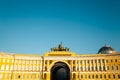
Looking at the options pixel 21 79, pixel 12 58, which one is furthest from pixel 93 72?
pixel 12 58

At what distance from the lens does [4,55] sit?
229ft

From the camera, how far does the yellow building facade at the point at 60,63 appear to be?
229ft

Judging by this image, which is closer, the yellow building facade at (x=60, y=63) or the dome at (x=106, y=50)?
the yellow building facade at (x=60, y=63)

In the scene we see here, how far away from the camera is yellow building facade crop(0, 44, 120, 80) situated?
6994 centimetres

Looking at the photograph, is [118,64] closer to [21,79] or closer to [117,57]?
[117,57]

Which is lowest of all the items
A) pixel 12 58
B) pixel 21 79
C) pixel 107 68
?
pixel 21 79

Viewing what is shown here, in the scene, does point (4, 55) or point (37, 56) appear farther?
point (37, 56)

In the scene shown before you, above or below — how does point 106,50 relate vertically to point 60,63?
above

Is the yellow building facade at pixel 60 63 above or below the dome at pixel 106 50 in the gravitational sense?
below

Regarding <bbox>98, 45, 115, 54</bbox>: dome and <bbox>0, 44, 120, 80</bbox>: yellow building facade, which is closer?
<bbox>0, 44, 120, 80</bbox>: yellow building facade

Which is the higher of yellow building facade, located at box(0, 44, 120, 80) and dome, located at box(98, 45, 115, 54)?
dome, located at box(98, 45, 115, 54)

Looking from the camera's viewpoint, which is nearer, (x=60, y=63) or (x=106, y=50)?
(x=60, y=63)

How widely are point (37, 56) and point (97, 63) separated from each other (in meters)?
29.6

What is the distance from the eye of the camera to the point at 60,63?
3071 inches
